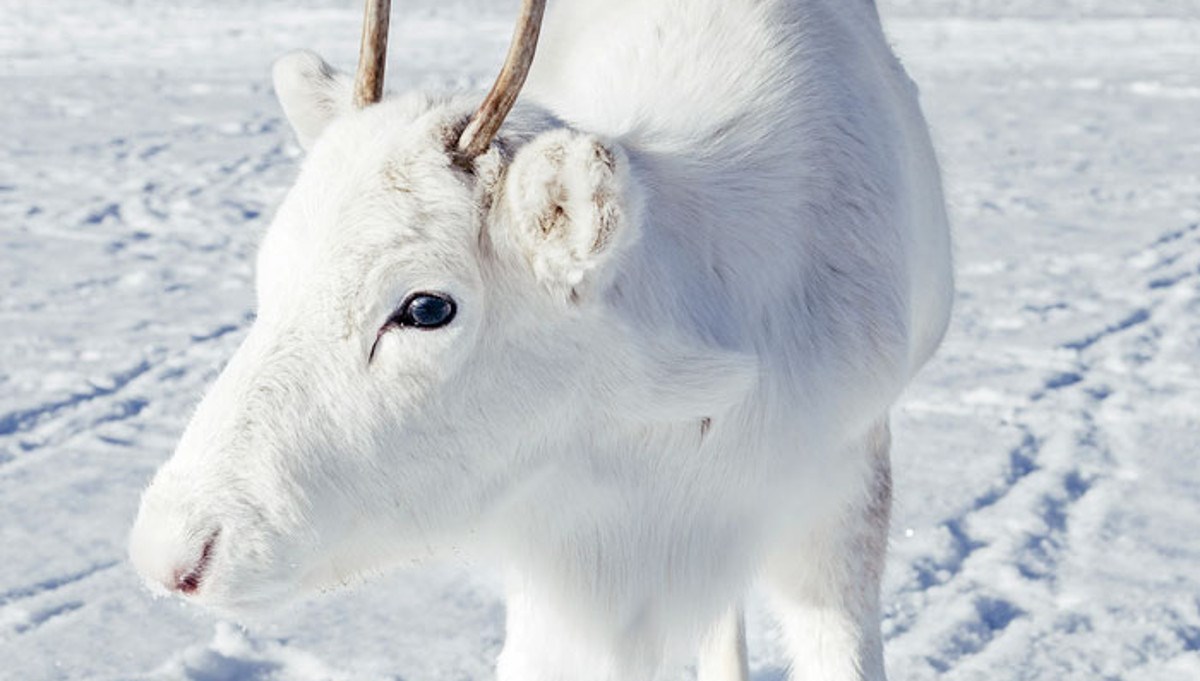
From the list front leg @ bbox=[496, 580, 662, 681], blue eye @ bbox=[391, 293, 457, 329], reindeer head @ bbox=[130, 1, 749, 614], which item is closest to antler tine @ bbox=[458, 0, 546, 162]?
reindeer head @ bbox=[130, 1, 749, 614]

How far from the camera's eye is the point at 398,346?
1902 mm

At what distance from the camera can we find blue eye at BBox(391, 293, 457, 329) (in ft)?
6.22

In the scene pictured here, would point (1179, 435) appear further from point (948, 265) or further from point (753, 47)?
point (753, 47)

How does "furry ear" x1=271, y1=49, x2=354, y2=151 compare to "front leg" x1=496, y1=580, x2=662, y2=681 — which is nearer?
"furry ear" x1=271, y1=49, x2=354, y2=151

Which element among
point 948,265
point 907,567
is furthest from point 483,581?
point 948,265

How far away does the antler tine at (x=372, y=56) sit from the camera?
2.11m

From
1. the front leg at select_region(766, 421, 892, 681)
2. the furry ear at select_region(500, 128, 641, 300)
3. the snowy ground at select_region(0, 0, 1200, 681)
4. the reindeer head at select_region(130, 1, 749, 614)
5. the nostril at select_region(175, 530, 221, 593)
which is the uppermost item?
the furry ear at select_region(500, 128, 641, 300)

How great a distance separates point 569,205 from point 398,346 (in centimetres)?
28

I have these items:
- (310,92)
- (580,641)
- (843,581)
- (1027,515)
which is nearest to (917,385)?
(1027,515)

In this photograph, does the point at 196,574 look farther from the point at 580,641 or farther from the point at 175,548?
the point at 580,641

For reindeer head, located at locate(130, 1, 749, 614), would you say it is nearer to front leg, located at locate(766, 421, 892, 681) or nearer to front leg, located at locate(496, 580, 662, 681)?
front leg, located at locate(496, 580, 662, 681)

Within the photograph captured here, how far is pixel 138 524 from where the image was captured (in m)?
1.88

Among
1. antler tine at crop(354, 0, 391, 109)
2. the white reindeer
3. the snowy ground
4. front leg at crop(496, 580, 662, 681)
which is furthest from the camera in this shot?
the snowy ground

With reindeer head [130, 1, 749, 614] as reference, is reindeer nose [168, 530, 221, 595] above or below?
below
